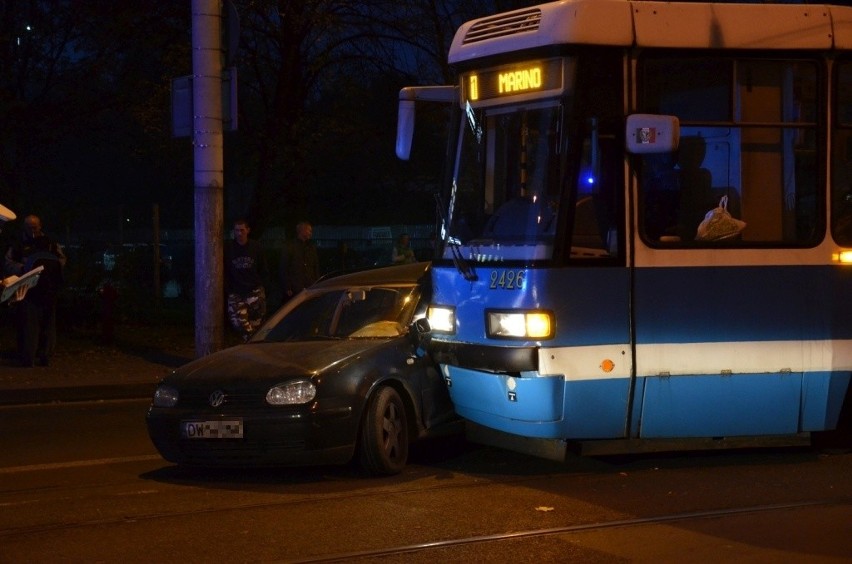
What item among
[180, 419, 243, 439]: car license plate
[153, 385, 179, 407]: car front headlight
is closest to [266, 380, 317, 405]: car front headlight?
[180, 419, 243, 439]: car license plate

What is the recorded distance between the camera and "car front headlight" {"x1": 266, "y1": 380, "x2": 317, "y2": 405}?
8633mm

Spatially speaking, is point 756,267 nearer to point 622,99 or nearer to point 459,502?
point 622,99

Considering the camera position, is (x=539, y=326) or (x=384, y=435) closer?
(x=539, y=326)

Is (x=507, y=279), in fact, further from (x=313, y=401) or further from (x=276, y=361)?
(x=276, y=361)

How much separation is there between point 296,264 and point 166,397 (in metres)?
7.14

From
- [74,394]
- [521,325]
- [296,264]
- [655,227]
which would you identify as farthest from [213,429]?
[296,264]

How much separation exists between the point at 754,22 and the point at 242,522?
189 inches

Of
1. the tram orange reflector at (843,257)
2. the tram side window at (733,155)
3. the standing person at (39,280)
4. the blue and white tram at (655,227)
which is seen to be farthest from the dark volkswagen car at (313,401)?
the standing person at (39,280)

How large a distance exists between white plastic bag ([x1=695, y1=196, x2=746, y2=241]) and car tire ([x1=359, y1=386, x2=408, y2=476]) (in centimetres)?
242

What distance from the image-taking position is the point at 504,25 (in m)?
8.92

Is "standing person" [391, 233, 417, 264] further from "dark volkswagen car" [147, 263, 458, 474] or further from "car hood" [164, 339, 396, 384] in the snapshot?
"car hood" [164, 339, 396, 384]

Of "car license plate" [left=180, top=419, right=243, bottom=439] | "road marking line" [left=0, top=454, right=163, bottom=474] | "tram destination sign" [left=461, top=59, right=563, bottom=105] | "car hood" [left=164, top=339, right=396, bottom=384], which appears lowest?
"road marking line" [left=0, top=454, right=163, bottom=474]

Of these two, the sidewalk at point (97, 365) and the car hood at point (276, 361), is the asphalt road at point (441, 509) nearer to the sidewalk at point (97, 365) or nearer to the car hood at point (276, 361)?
the car hood at point (276, 361)

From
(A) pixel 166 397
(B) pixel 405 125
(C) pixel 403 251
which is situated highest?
(B) pixel 405 125
